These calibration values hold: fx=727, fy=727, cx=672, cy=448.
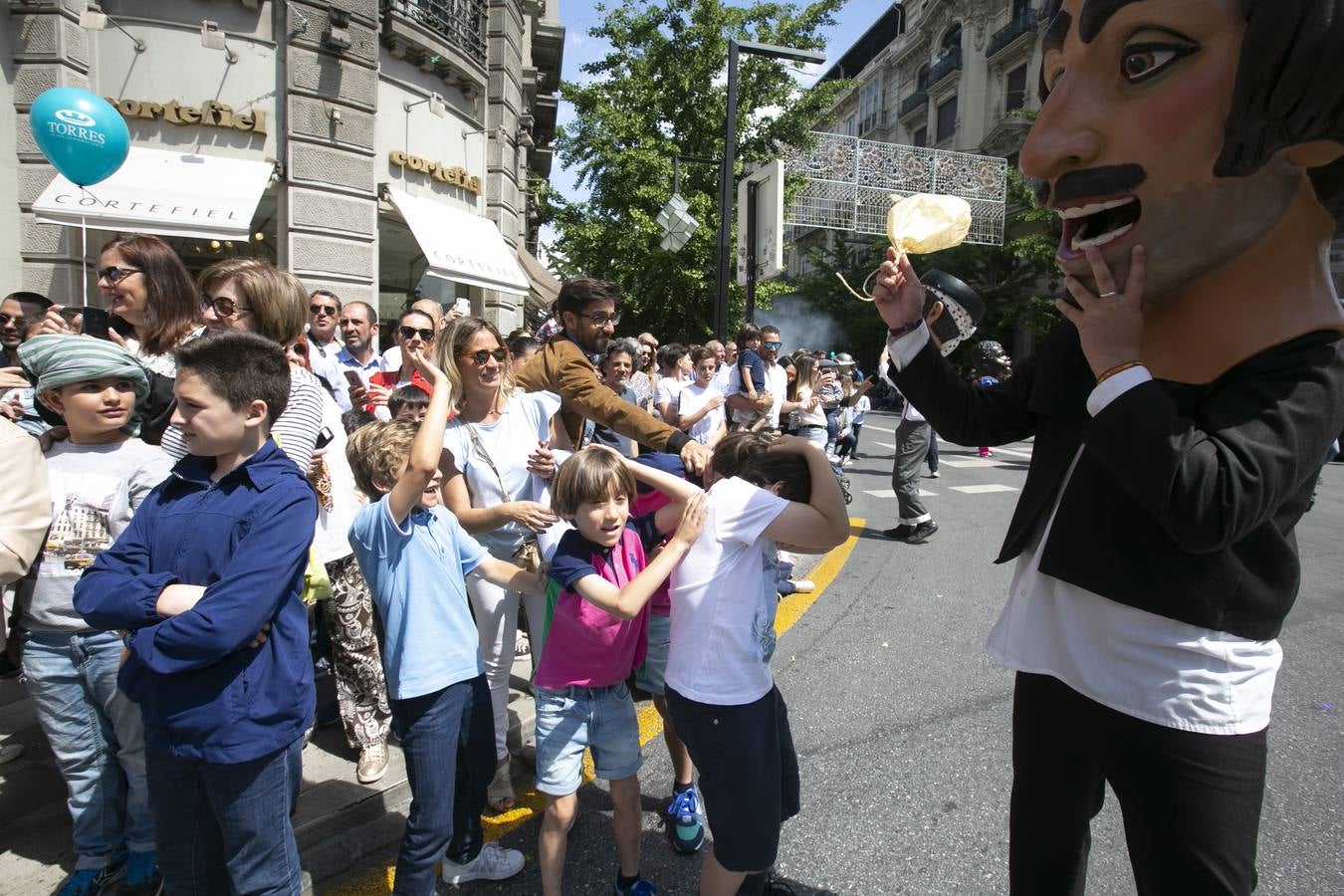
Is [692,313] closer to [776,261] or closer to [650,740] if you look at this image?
[776,261]

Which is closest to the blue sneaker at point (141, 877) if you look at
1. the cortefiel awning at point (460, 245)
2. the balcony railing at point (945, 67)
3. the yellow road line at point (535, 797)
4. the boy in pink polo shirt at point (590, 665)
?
the yellow road line at point (535, 797)

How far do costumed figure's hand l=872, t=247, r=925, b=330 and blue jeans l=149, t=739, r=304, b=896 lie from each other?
6.18 feet

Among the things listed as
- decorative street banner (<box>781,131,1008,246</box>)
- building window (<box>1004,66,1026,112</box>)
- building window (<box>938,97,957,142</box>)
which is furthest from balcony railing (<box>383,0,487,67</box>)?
building window (<box>938,97,957,142</box>)

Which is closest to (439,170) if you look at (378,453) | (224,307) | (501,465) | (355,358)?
(355,358)

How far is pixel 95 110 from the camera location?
456cm

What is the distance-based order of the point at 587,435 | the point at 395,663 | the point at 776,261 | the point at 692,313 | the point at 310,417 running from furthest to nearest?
the point at 692,313 → the point at 776,261 → the point at 587,435 → the point at 310,417 → the point at 395,663

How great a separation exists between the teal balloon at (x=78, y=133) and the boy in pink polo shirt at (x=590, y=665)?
4.45 metres

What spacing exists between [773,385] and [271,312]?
19.9 ft

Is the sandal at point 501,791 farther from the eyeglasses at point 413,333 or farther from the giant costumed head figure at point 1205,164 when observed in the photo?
the giant costumed head figure at point 1205,164

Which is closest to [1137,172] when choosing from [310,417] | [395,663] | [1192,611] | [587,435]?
[1192,611]

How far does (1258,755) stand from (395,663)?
2071 mm

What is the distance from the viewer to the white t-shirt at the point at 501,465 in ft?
9.35

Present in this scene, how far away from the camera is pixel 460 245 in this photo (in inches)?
433

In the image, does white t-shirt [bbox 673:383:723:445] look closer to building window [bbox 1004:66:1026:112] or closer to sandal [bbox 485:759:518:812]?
sandal [bbox 485:759:518:812]
